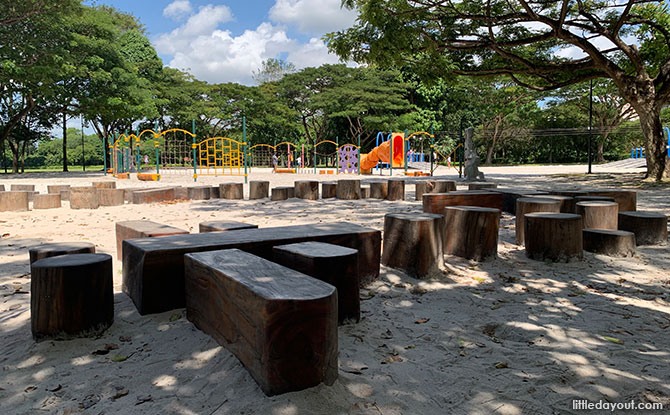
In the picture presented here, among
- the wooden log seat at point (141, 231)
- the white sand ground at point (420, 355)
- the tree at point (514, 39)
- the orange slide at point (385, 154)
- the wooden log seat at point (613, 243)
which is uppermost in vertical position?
the tree at point (514, 39)

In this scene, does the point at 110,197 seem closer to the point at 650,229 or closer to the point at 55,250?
the point at 55,250

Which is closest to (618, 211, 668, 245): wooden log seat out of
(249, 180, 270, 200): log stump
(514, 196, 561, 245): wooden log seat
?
(514, 196, 561, 245): wooden log seat

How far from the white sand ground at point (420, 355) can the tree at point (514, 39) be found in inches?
384

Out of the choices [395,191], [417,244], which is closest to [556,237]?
[417,244]

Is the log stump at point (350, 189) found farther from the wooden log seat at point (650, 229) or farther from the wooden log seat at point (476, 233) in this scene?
the wooden log seat at point (650, 229)

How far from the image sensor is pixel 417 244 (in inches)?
165

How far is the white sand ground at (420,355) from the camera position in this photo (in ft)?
6.98

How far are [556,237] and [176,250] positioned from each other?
150 inches

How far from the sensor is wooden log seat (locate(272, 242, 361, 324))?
295 cm

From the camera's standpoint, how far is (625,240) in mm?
5016

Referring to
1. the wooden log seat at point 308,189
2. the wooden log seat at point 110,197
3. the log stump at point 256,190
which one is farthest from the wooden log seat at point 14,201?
the wooden log seat at point 308,189

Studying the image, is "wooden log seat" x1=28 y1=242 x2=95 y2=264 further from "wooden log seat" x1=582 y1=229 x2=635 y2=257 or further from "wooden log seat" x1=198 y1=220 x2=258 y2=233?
"wooden log seat" x1=582 y1=229 x2=635 y2=257

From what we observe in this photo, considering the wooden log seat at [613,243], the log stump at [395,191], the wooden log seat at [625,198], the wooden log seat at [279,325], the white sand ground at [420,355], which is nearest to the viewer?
the wooden log seat at [279,325]

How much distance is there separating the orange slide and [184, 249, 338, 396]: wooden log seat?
75.4ft
